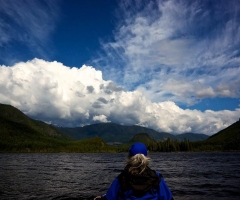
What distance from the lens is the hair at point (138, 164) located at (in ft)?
22.7

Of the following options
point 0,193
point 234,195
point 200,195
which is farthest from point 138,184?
point 0,193

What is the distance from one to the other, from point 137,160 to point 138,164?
13 centimetres

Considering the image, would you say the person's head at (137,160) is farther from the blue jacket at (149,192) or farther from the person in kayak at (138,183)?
the blue jacket at (149,192)

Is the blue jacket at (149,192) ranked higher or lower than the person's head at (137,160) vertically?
lower

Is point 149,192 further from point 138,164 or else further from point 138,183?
point 138,164

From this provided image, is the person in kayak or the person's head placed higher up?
the person's head

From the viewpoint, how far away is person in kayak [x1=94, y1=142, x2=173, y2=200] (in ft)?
22.4

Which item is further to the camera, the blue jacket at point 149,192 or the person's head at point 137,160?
the person's head at point 137,160

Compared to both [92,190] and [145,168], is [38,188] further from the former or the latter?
[145,168]

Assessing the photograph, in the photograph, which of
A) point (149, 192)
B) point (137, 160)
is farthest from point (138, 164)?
point (149, 192)

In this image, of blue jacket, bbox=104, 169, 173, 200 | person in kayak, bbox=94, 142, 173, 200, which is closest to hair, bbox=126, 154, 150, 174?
person in kayak, bbox=94, 142, 173, 200

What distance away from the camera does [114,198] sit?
708 centimetres

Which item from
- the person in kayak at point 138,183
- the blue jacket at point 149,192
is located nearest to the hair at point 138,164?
the person in kayak at point 138,183

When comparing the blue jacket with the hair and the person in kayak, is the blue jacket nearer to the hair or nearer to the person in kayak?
the person in kayak
